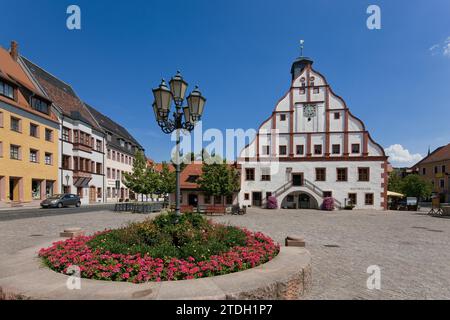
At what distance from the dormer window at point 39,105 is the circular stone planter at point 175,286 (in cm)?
3119

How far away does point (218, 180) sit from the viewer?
23359 millimetres

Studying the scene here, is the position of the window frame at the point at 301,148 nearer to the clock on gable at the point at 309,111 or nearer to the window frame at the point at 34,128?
the clock on gable at the point at 309,111

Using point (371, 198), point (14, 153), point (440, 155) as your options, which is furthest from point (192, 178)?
point (440, 155)

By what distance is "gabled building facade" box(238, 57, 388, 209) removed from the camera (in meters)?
27.3

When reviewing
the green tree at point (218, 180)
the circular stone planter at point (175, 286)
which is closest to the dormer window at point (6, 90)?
the green tree at point (218, 180)

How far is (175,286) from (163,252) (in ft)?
4.62

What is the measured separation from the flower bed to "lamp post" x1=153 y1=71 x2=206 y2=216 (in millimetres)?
821

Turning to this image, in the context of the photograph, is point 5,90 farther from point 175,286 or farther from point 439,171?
point 439,171

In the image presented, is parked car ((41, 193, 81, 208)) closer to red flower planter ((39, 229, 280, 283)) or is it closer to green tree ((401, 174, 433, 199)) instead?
red flower planter ((39, 229, 280, 283))

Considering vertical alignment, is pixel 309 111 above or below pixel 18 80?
below

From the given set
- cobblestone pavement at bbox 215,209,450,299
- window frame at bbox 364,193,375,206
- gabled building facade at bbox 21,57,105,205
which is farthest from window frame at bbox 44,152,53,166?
window frame at bbox 364,193,375,206

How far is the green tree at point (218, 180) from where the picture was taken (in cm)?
2327
